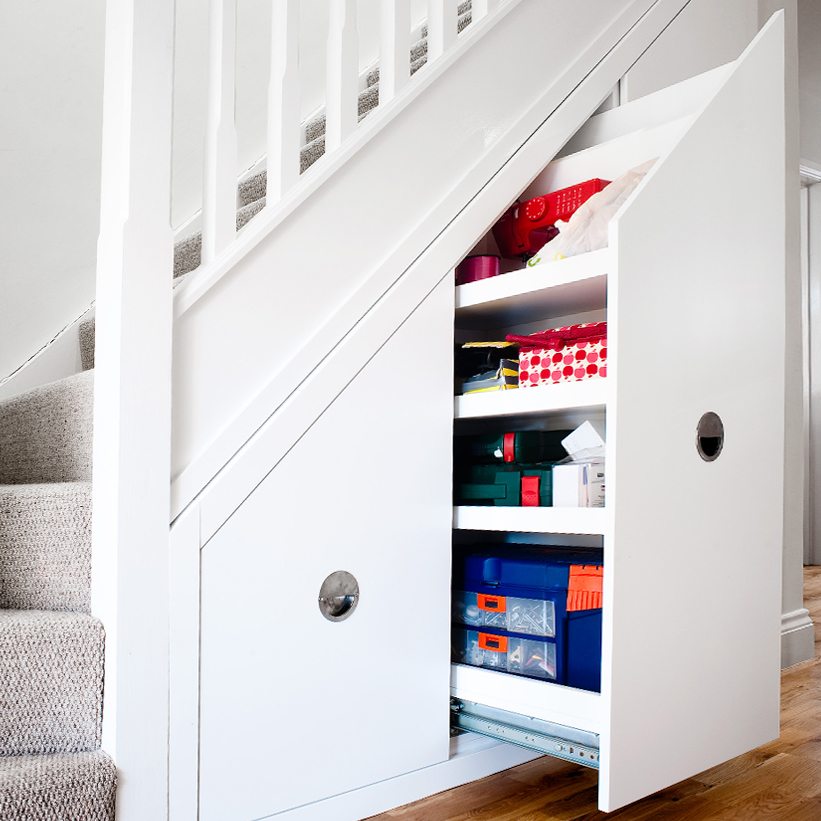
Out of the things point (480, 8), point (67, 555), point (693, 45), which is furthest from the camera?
point (693, 45)

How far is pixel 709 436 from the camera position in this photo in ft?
3.43

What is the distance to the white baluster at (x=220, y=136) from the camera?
3.12 feet

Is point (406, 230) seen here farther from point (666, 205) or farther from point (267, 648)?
point (267, 648)

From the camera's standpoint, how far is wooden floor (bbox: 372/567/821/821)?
1075 millimetres

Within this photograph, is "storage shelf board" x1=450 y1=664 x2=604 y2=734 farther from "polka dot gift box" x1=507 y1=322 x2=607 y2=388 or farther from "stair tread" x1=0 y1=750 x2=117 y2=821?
"stair tread" x1=0 y1=750 x2=117 y2=821

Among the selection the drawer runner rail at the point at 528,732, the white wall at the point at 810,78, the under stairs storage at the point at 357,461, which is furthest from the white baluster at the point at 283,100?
the white wall at the point at 810,78

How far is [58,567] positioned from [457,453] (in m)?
0.61

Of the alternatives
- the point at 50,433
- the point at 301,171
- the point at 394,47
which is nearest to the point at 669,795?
the point at 50,433

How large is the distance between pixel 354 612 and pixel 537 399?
0.37 meters

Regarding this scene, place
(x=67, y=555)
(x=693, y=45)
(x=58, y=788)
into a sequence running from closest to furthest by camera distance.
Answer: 1. (x=58, y=788)
2. (x=67, y=555)
3. (x=693, y=45)

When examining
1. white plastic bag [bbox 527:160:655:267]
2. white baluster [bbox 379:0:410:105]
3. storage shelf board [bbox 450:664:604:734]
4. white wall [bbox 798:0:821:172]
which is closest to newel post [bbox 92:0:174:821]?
white baluster [bbox 379:0:410:105]

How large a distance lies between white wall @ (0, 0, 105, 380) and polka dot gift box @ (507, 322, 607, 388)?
1032 mm

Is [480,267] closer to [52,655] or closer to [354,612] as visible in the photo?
[354,612]

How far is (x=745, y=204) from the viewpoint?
1.12m
